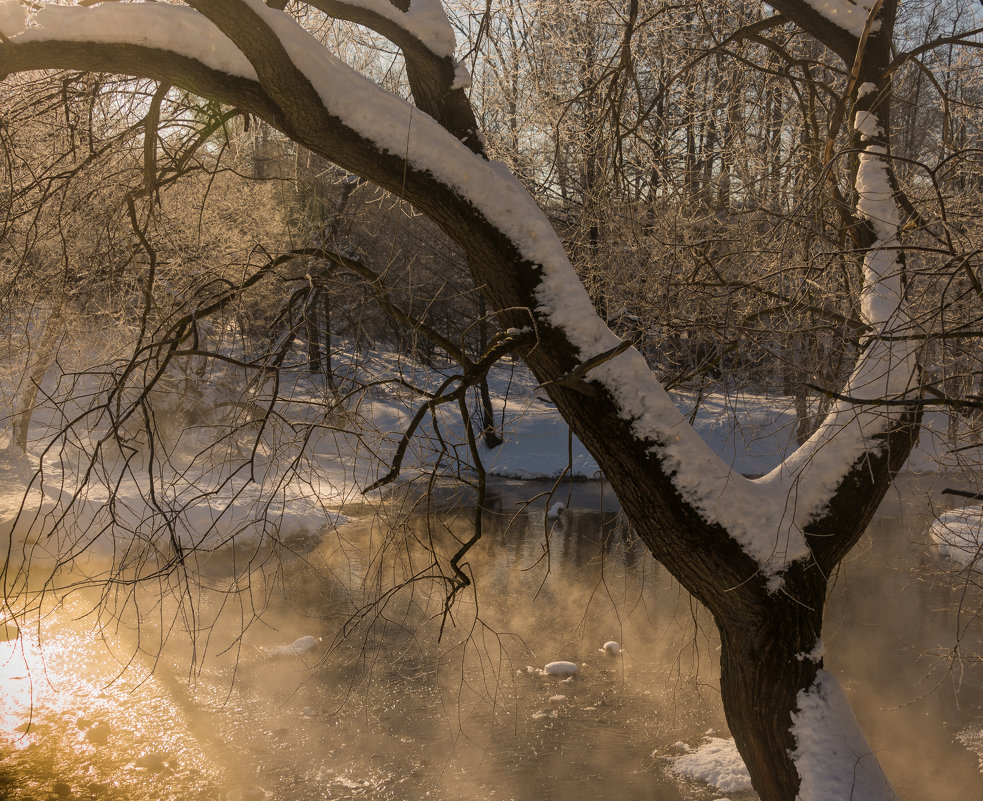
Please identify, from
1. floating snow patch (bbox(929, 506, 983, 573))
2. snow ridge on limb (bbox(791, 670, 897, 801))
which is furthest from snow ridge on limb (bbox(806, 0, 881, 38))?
snow ridge on limb (bbox(791, 670, 897, 801))

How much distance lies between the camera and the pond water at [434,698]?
623 cm

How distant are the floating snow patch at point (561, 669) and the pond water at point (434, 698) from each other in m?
0.13

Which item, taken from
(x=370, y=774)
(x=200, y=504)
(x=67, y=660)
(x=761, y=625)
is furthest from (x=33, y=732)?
(x=761, y=625)

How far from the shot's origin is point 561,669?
7.89 m

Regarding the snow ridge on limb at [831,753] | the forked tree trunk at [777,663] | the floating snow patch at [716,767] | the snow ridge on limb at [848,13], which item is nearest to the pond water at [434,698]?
the floating snow patch at [716,767]

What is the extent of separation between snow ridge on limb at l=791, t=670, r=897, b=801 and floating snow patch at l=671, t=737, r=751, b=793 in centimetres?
361

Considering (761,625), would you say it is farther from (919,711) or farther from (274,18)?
(919,711)

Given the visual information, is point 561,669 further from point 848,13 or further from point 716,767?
point 848,13

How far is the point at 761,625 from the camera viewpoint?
310 centimetres

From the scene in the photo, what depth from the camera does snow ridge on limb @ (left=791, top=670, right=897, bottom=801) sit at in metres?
2.90

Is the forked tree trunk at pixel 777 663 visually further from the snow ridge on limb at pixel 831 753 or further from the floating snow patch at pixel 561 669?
the floating snow patch at pixel 561 669

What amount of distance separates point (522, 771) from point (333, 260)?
15.4 ft

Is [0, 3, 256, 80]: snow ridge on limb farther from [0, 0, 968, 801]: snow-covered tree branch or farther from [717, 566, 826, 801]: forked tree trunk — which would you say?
[717, 566, 826, 801]: forked tree trunk

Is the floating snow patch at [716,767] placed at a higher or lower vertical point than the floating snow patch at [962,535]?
lower
